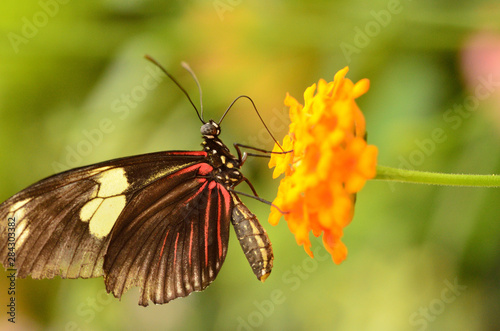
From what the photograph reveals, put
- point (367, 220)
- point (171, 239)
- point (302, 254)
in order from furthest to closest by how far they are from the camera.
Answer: point (302, 254) < point (367, 220) < point (171, 239)

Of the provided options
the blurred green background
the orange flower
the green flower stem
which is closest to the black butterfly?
the orange flower

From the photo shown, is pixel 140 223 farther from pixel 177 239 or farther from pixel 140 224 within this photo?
pixel 177 239

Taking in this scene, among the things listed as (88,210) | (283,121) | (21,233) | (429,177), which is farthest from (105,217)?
(283,121)

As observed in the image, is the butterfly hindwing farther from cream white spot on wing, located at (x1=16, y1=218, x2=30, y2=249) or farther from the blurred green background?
the blurred green background

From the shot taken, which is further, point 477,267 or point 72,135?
point 72,135

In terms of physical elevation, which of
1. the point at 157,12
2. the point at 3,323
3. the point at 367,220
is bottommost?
the point at 3,323

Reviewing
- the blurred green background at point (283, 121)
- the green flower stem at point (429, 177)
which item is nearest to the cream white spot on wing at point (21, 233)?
the green flower stem at point (429, 177)

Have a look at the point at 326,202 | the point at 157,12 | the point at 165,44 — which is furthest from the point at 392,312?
the point at 157,12

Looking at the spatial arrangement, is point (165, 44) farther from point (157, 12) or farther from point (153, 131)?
point (153, 131)
